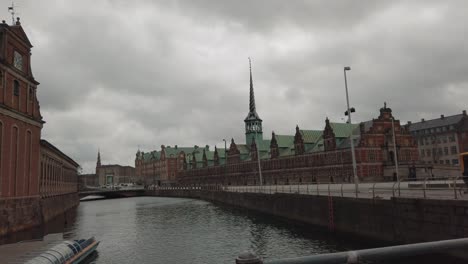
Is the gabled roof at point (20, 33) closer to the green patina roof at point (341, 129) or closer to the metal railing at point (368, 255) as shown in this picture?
the metal railing at point (368, 255)

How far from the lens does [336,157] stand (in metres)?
103

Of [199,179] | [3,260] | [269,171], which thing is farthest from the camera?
[199,179]

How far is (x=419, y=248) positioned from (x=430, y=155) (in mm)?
156286

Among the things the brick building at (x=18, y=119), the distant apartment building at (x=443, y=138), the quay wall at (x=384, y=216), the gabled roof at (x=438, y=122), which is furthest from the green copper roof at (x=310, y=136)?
the brick building at (x=18, y=119)

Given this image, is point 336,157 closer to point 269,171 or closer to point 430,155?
point 269,171

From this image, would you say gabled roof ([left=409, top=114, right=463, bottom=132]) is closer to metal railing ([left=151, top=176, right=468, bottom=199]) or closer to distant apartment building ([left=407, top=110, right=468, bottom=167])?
distant apartment building ([left=407, top=110, right=468, bottom=167])

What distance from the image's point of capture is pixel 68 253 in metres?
26.1

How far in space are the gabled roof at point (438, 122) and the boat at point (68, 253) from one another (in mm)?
136376

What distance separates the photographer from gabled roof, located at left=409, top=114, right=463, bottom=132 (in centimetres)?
13325

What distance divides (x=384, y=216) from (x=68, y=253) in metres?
24.9

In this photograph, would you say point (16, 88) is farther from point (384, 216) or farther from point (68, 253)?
point (384, 216)

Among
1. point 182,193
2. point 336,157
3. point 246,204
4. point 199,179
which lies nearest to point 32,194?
point 246,204

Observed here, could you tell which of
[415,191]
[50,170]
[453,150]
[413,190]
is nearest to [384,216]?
[415,191]

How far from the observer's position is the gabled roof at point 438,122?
133250 millimetres
